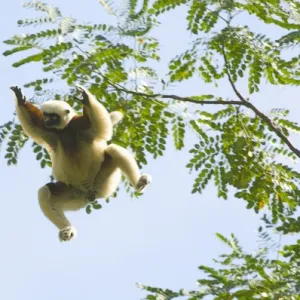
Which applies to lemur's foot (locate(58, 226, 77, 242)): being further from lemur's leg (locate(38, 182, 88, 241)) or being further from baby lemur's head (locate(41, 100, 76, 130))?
baby lemur's head (locate(41, 100, 76, 130))

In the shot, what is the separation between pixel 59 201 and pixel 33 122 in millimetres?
894

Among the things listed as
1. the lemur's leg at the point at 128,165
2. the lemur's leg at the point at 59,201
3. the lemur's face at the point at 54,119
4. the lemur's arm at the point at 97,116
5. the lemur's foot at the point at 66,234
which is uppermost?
the lemur's face at the point at 54,119

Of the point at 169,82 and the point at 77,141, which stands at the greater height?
the point at 169,82

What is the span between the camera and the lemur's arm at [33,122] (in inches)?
389

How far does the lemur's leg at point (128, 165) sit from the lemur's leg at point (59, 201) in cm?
55

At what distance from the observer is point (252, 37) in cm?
1073

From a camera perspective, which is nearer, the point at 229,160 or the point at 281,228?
the point at 281,228

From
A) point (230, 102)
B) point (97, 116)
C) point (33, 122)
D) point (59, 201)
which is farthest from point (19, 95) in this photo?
point (230, 102)

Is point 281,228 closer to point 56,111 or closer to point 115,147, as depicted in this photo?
point 115,147

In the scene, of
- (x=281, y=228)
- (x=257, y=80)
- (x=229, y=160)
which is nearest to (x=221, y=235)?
(x=281, y=228)

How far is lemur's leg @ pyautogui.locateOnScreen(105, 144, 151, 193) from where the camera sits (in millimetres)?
9805

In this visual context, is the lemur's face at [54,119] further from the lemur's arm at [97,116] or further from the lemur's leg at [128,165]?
the lemur's leg at [128,165]

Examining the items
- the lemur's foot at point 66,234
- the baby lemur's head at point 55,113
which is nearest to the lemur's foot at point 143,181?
the lemur's foot at point 66,234

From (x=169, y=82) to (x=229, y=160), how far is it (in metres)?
1.16
